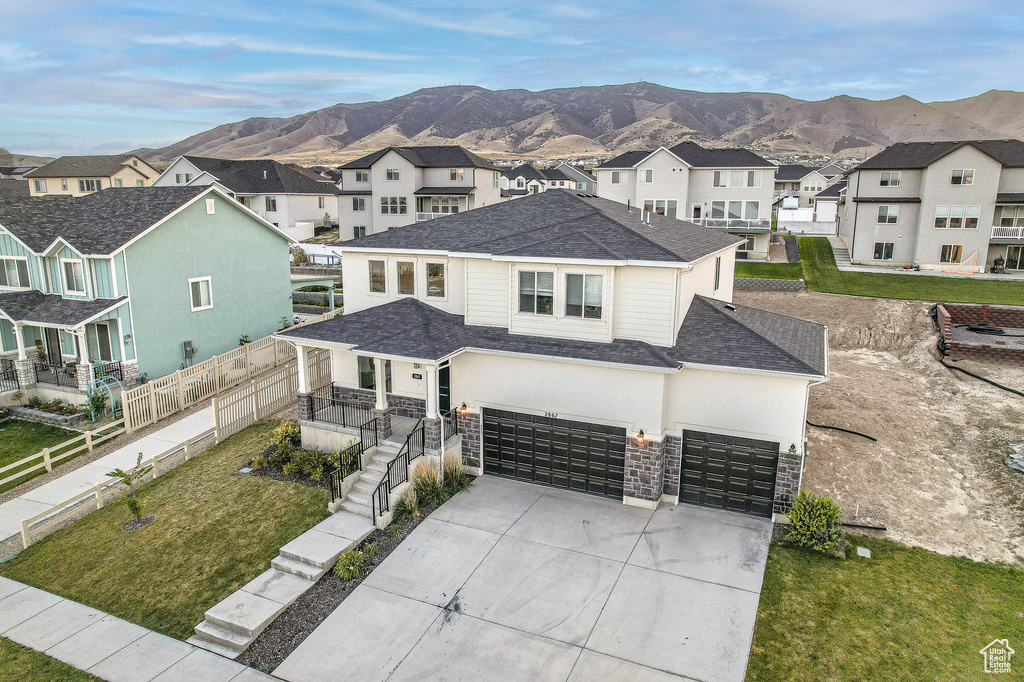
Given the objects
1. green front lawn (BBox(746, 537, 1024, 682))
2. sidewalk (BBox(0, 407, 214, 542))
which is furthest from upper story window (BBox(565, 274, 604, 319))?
sidewalk (BBox(0, 407, 214, 542))

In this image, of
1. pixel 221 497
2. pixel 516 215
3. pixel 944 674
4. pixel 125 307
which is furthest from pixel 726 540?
pixel 125 307

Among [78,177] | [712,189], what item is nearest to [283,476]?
[712,189]

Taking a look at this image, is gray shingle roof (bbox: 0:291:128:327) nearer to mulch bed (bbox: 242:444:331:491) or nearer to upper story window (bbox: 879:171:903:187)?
mulch bed (bbox: 242:444:331:491)

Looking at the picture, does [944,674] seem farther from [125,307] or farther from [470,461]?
[125,307]

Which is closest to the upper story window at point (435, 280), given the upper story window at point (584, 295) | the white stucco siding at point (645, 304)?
the upper story window at point (584, 295)

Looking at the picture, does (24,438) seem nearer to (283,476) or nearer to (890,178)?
(283,476)

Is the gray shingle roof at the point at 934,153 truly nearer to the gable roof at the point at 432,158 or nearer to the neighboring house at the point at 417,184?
the neighboring house at the point at 417,184
